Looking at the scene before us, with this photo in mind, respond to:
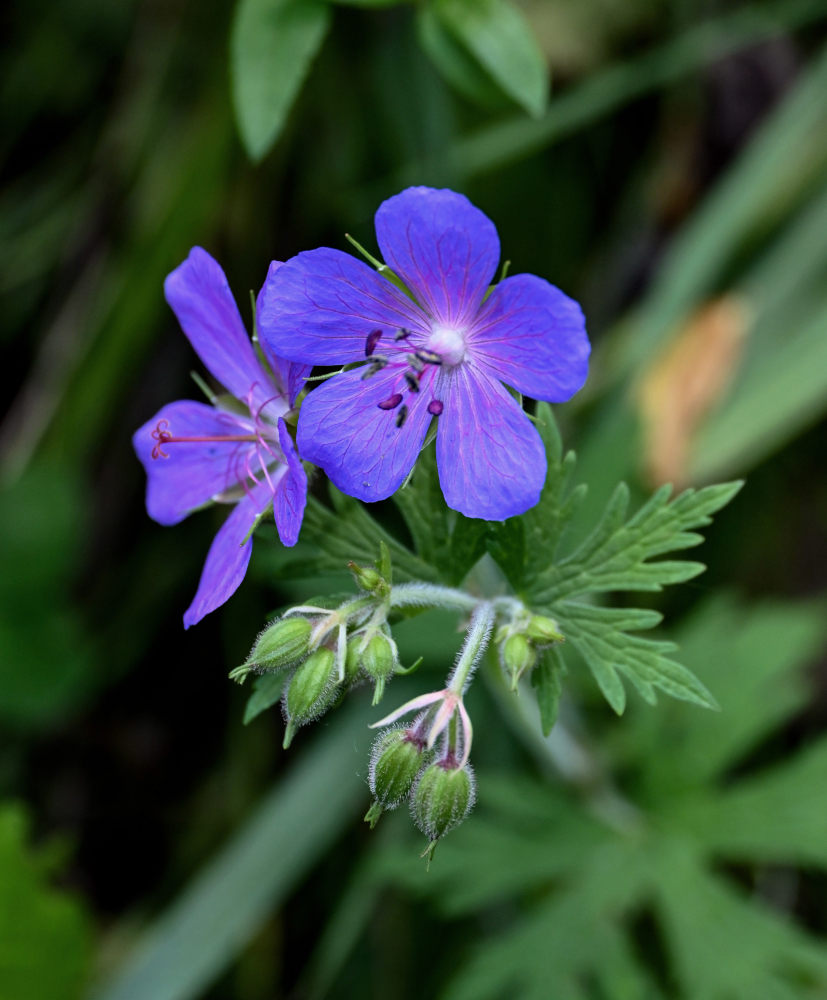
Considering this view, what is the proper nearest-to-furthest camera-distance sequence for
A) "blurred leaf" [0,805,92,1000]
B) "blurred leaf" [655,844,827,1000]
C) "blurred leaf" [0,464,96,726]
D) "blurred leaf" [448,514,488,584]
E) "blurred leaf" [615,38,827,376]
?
"blurred leaf" [448,514,488,584]
"blurred leaf" [655,844,827,1000]
"blurred leaf" [0,805,92,1000]
"blurred leaf" [615,38,827,376]
"blurred leaf" [0,464,96,726]

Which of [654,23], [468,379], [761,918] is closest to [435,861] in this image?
[761,918]

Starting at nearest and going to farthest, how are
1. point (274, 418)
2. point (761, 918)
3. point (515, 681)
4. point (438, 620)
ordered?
point (515, 681) < point (274, 418) < point (761, 918) < point (438, 620)

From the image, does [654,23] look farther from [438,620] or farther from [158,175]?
[438,620]

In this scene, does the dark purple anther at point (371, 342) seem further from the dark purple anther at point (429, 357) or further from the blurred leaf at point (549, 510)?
the blurred leaf at point (549, 510)

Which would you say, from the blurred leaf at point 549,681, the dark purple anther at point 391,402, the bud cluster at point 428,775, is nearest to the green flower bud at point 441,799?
the bud cluster at point 428,775

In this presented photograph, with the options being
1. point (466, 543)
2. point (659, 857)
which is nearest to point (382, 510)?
point (659, 857)

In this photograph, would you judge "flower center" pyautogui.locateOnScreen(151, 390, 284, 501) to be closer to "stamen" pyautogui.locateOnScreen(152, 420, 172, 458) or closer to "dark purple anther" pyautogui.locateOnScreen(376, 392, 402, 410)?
"stamen" pyautogui.locateOnScreen(152, 420, 172, 458)

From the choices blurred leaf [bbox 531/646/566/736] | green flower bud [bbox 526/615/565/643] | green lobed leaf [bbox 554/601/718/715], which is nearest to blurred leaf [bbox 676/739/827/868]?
green lobed leaf [bbox 554/601/718/715]
